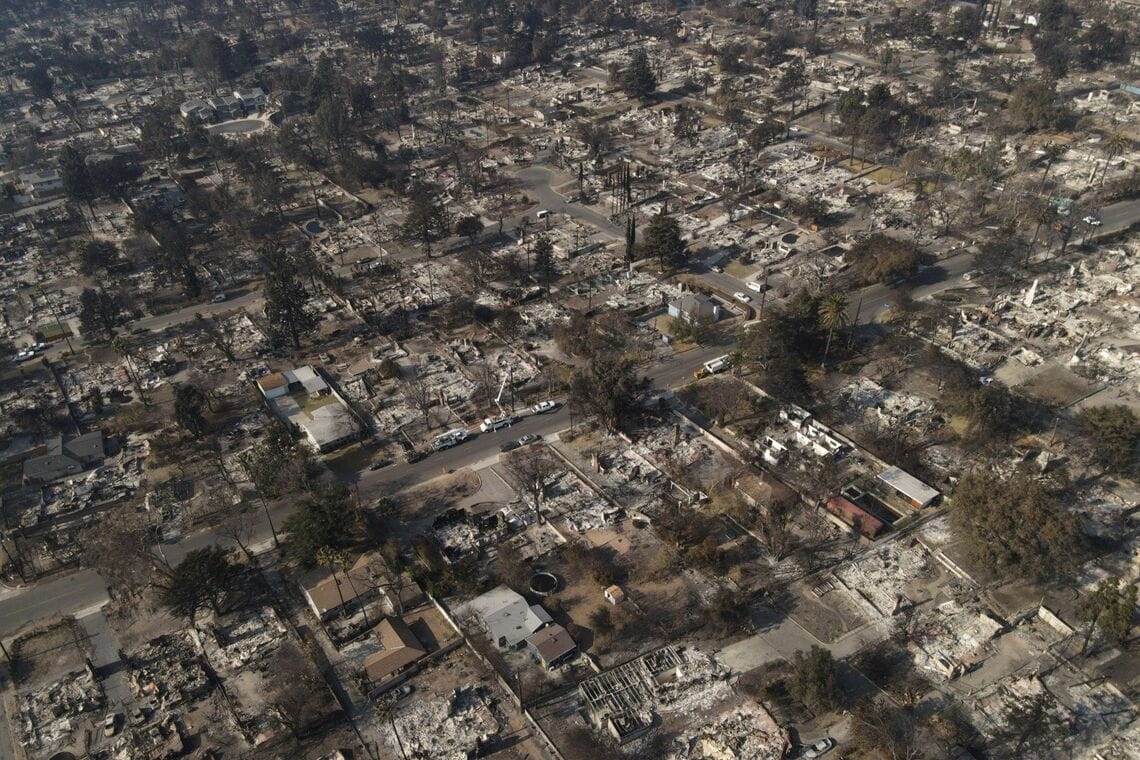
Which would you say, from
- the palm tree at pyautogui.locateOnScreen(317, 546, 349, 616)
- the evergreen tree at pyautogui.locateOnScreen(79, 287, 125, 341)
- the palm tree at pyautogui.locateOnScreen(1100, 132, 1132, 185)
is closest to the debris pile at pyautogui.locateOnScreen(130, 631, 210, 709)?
the palm tree at pyautogui.locateOnScreen(317, 546, 349, 616)

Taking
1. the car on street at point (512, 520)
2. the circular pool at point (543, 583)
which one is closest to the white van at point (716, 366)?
the car on street at point (512, 520)

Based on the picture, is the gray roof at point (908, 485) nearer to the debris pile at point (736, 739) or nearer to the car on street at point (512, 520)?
the debris pile at point (736, 739)

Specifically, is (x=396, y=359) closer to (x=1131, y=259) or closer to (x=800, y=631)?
(x=800, y=631)

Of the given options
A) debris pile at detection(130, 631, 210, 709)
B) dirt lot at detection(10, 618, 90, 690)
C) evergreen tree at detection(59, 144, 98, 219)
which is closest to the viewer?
debris pile at detection(130, 631, 210, 709)

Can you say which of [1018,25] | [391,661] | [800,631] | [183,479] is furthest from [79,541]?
[1018,25]

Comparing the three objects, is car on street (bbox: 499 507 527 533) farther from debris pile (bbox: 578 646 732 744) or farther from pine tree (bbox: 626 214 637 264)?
pine tree (bbox: 626 214 637 264)

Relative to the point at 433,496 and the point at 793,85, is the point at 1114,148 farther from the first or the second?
the point at 433,496

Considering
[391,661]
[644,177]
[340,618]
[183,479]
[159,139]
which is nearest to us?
[391,661]
